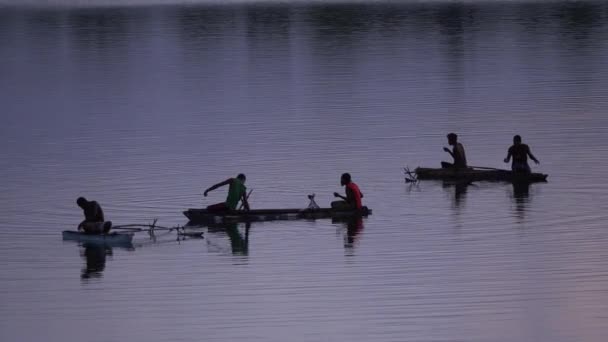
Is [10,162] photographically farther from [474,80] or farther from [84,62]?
[84,62]

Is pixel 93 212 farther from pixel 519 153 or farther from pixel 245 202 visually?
pixel 519 153

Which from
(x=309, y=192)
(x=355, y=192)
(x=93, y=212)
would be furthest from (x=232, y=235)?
(x=309, y=192)

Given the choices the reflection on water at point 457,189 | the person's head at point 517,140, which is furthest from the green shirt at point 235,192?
the person's head at point 517,140

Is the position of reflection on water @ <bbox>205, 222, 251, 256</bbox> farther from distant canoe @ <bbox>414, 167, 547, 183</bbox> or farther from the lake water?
distant canoe @ <bbox>414, 167, 547, 183</bbox>

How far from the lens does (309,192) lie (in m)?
34.7

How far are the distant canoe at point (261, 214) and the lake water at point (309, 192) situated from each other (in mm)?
240

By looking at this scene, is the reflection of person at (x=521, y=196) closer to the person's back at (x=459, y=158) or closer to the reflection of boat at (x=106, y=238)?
the person's back at (x=459, y=158)

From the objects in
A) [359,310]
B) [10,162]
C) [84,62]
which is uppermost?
[84,62]

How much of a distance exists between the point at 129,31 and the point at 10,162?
63031 mm

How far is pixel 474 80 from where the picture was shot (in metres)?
61.8

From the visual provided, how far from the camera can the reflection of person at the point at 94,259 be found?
27406 mm

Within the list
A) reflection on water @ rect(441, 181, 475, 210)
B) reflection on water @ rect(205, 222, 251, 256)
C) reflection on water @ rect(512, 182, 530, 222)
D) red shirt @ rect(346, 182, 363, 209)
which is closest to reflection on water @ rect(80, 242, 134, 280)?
reflection on water @ rect(205, 222, 251, 256)

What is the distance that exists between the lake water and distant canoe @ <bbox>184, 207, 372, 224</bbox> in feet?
0.79

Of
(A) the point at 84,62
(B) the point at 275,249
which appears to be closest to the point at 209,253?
(B) the point at 275,249
